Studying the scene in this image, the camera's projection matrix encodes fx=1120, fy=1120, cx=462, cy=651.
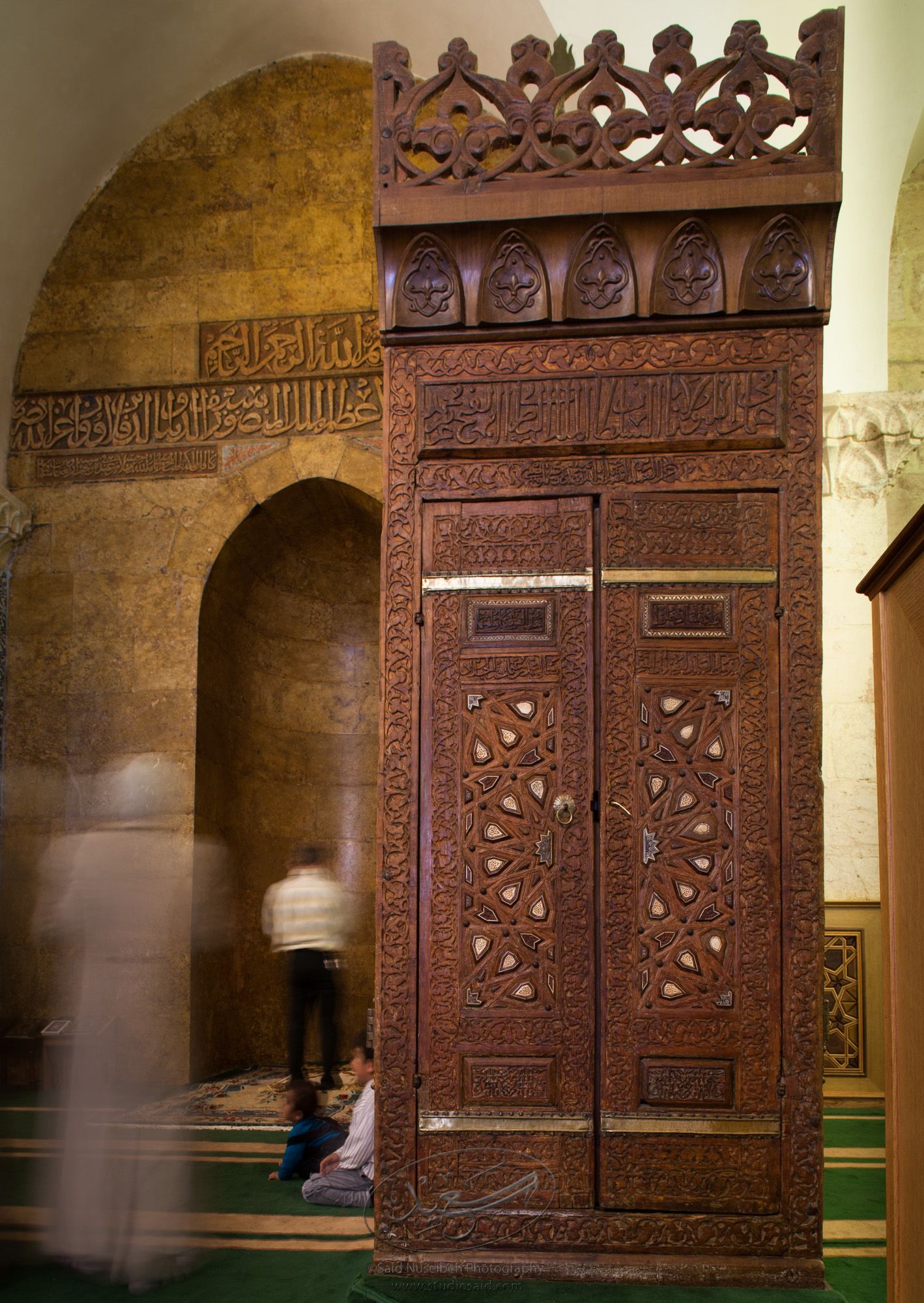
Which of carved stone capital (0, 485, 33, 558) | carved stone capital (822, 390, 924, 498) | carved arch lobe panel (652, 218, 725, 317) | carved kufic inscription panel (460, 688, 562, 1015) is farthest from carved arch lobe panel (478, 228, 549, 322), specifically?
Result: carved stone capital (0, 485, 33, 558)

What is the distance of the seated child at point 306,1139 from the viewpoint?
4.25 metres

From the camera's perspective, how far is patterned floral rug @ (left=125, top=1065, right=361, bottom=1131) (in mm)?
5359

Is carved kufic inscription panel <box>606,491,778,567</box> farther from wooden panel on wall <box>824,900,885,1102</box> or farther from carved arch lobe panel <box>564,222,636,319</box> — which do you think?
wooden panel on wall <box>824,900,885,1102</box>

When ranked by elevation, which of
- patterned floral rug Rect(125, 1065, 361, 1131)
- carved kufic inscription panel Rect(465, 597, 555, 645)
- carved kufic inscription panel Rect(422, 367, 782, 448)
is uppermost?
carved kufic inscription panel Rect(422, 367, 782, 448)

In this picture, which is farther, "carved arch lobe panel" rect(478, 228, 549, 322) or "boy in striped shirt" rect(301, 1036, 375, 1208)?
"boy in striped shirt" rect(301, 1036, 375, 1208)

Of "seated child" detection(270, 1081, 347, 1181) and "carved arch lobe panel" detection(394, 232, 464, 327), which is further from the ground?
"carved arch lobe panel" detection(394, 232, 464, 327)

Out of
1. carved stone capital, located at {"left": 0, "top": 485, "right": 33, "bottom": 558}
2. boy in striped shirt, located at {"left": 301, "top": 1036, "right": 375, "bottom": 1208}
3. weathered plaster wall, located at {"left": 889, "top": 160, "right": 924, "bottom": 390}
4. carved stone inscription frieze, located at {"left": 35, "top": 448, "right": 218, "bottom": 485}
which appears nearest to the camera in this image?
boy in striped shirt, located at {"left": 301, "top": 1036, "right": 375, "bottom": 1208}

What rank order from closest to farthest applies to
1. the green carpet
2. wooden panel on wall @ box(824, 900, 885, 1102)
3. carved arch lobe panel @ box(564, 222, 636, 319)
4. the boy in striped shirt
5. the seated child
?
1. the green carpet
2. carved arch lobe panel @ box(564, 222, 636, 319)
3. the boy in striped shirt
4. the seated child
5. wooden panel on wall @ box(824, 900, 885, 1102)

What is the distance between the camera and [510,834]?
3.39 m

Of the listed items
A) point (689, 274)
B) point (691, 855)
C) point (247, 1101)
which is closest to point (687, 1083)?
point (691, 855)

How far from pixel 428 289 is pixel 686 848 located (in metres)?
1.90

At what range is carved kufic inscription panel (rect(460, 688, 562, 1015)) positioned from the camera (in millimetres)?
3342

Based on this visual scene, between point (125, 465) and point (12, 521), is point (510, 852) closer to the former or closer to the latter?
point (125, 465)

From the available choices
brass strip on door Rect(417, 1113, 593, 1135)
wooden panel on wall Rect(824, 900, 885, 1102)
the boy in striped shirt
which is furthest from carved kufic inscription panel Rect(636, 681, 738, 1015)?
wooden panel on wall Rect(824, 900, 885, 1102)
